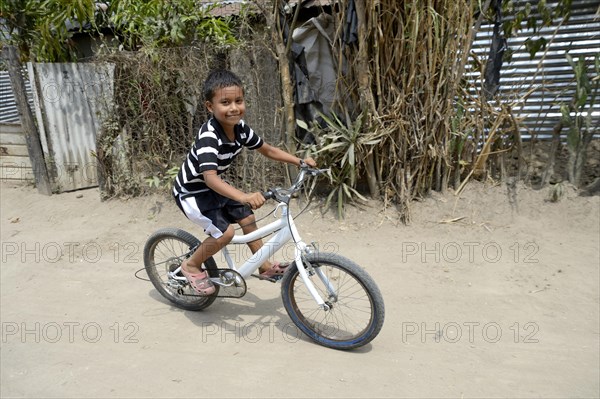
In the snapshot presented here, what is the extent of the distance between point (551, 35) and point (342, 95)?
2433mm

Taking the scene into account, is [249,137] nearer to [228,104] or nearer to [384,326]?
[228,104]

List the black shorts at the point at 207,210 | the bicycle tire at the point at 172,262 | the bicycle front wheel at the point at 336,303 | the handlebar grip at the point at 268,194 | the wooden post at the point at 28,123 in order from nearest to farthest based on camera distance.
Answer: the handlebar grip at the point at 268,194
the bicycle front wheel at the point at 336,303
the black shorts at the point at 207,210
the bicycle tire at the point at 172,262
the wooden post at the point at 28,123

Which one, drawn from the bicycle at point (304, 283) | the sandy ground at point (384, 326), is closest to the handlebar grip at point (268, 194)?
the bicycle at point (304, 283)

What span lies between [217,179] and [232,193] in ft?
0.53

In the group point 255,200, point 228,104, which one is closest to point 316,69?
point 228,104

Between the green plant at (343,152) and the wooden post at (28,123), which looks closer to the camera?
the green plant at (343,152)

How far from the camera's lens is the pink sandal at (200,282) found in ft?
11.0

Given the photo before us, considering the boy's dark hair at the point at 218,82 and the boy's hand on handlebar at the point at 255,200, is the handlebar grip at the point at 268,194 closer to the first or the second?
the boy's hand on handlebar at the point at 255,200

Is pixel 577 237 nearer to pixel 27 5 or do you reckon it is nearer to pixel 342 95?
pixel 342 95

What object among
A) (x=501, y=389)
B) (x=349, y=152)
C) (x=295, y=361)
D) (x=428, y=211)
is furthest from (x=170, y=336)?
(x=428, y=211)

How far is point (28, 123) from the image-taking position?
5.98 meters

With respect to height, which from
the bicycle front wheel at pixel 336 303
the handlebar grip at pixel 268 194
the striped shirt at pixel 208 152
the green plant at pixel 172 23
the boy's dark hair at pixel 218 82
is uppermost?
the green plant at pixel 172 23

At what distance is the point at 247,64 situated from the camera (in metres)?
5.27

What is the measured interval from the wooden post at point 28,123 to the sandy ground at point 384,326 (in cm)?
77
